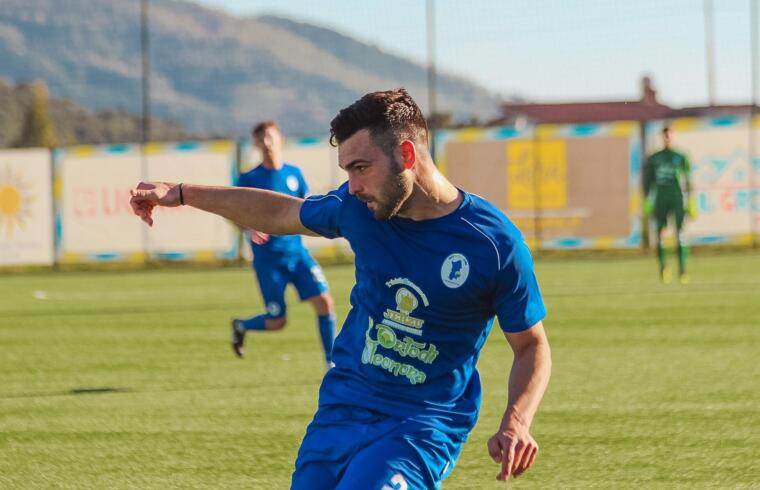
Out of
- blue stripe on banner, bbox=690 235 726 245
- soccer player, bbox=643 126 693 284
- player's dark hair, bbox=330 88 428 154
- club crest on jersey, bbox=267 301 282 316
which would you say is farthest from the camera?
blue stripe on banner, bbox=690 235 726 245

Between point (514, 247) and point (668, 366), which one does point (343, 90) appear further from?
point (514, 247)

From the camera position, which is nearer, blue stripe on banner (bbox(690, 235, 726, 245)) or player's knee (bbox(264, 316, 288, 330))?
player's knee (bbox(264, 316, 288, 330))

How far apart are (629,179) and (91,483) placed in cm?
2041

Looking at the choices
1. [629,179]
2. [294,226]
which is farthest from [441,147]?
[294,226]

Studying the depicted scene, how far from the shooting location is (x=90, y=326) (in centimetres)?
1505

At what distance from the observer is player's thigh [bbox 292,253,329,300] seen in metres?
10.9

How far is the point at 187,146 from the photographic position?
89.1ft

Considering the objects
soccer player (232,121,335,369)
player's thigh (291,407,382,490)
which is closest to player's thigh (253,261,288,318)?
soccer player (232,121,335,369)

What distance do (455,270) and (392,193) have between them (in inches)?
13.0

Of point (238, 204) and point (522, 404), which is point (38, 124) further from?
point (522, 404)

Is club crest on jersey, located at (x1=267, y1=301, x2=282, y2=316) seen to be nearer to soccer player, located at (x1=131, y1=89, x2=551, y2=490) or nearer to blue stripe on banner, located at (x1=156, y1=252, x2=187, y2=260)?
soccer player, located at (x1=131, y1=89, x2=551, y2=490)

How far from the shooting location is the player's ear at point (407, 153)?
13.6 feet

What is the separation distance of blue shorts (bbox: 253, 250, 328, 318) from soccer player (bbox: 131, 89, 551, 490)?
6321 mm

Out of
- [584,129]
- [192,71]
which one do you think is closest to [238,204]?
[584,129]
